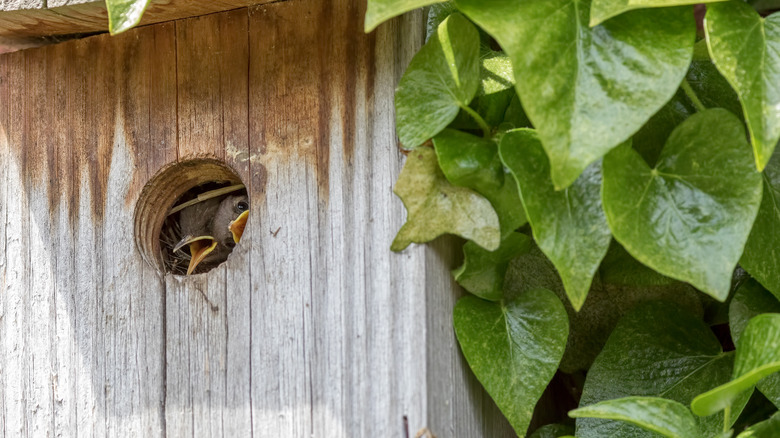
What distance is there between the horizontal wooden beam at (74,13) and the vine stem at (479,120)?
37 cm

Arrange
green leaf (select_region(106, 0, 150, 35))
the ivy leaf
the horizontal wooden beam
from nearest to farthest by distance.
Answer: green leaf (select_region(106, 0, 150, 35)), the ivy leaf, the horizontal wooden beam

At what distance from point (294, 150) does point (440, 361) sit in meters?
0.34

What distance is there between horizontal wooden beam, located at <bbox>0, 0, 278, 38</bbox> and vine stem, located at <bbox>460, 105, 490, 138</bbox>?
0.37 meters

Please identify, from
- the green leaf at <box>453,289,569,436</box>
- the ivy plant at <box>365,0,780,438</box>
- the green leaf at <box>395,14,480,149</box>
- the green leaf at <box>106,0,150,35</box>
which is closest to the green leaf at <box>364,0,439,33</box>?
the ivy plant at <box>365,0,780,438</box>

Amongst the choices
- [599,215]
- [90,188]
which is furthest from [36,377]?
[599,215]

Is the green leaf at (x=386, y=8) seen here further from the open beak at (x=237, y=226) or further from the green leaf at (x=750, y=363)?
the open beak at (x=237, y=226)

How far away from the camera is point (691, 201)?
2.97ft

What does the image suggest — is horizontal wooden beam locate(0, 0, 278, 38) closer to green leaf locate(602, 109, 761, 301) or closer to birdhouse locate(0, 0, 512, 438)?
birdhouse locate(0, 0, 512, 438)

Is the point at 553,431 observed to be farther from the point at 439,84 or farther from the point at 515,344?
the point at 439,84

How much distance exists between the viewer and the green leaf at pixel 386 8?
2.74ft

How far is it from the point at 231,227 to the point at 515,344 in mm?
575

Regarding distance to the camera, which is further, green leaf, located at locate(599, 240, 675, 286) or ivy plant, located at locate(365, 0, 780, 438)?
green leaf, located at locate(599, 240, 675, 286)

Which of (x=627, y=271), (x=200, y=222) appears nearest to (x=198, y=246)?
(x=200, y=222)

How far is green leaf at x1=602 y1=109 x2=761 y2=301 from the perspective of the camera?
858 mm
